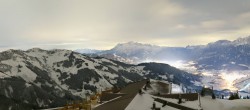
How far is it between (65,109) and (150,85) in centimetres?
3144

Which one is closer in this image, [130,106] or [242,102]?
[242,102]

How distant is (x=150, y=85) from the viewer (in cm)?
12100

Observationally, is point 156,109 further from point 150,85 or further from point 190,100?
point 150,85

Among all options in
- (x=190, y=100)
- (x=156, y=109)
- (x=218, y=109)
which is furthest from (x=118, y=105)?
(x=218, y=109)

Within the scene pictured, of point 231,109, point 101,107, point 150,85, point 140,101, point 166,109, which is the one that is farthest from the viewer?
point 150,85

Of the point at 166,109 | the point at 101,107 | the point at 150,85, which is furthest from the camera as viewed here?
the point at 150,85

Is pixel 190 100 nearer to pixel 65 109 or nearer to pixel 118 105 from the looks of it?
pixel 118 105

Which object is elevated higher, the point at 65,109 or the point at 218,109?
the point at 218,109

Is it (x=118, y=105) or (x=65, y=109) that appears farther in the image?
(x=65, y=109)

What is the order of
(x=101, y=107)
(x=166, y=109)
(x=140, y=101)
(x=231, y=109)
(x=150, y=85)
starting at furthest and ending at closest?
1. (x=150, y=85)
2. (x=101, y=107)
3. (x=140, y=101)
4. (x=166, y=109)
5. (x=231, y=109)

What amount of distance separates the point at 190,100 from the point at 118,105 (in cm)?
1839

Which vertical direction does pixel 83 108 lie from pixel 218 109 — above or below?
below

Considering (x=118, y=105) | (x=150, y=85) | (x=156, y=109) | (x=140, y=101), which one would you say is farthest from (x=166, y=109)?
(x=150, y=85)

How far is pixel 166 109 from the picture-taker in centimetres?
8275
